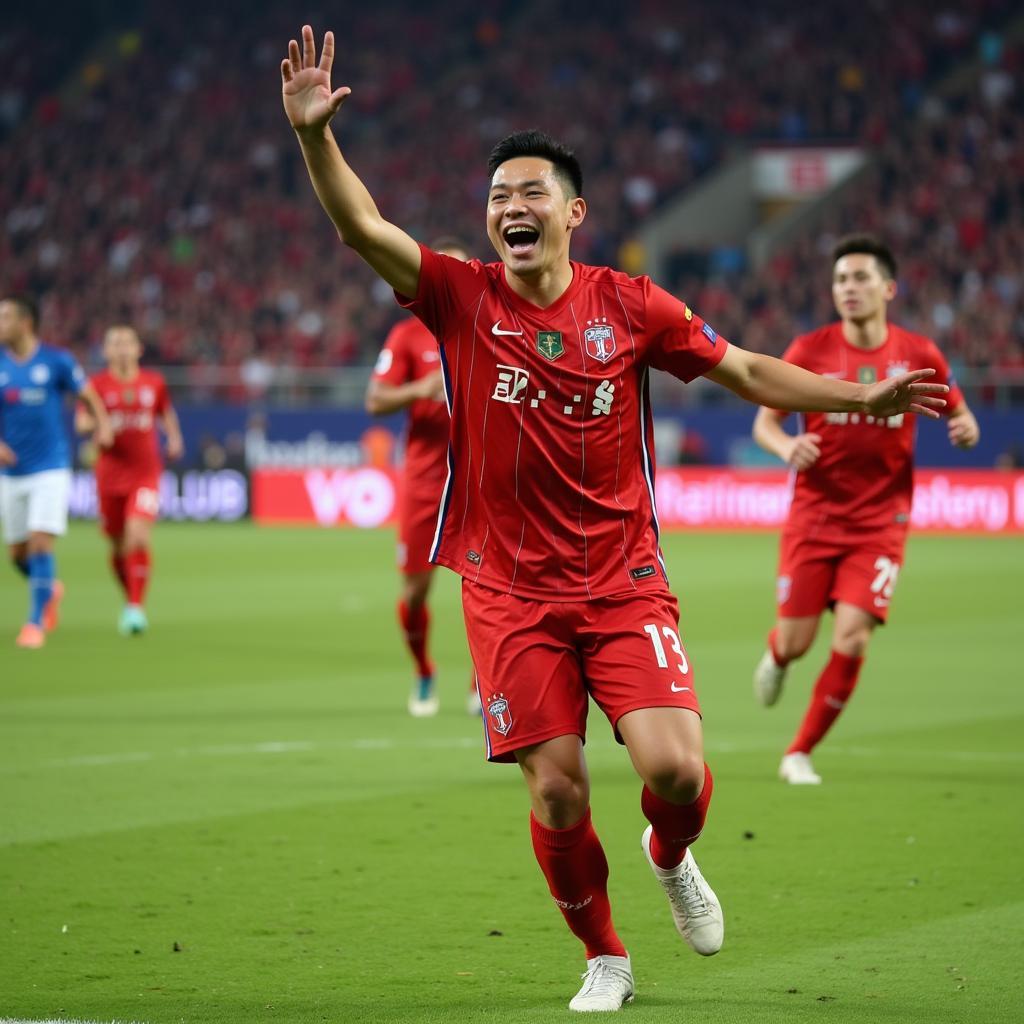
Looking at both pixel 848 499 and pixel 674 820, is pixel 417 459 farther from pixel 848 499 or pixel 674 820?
pixel 674 820

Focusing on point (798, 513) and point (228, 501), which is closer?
point (798, 513)

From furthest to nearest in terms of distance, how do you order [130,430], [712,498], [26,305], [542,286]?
[712,498], [130,430], [26,305], [542,286]

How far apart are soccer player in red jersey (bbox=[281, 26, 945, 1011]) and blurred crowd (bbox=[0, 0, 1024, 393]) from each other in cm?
2627

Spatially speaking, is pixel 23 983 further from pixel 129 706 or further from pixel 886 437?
pixel 129 706

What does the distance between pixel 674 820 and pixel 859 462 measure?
4.02 metres

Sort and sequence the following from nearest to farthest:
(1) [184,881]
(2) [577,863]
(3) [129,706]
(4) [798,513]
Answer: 1. (2) [577,863]
2. (1) [184,881]
3. (4) [798,513]
4. (3) [129,706]

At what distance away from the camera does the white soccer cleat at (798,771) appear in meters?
8.60

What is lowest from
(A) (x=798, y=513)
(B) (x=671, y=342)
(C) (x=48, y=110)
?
(A) (x=798, y=513)

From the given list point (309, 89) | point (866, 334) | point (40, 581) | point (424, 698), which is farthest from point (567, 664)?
point (40, 581)

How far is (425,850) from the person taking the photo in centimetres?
717

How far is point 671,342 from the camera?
17.0 ft

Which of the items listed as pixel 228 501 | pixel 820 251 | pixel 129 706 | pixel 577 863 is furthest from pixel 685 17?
pixel 577 863

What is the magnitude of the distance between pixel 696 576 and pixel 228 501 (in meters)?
11.5

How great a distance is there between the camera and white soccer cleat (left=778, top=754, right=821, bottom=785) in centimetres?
860
